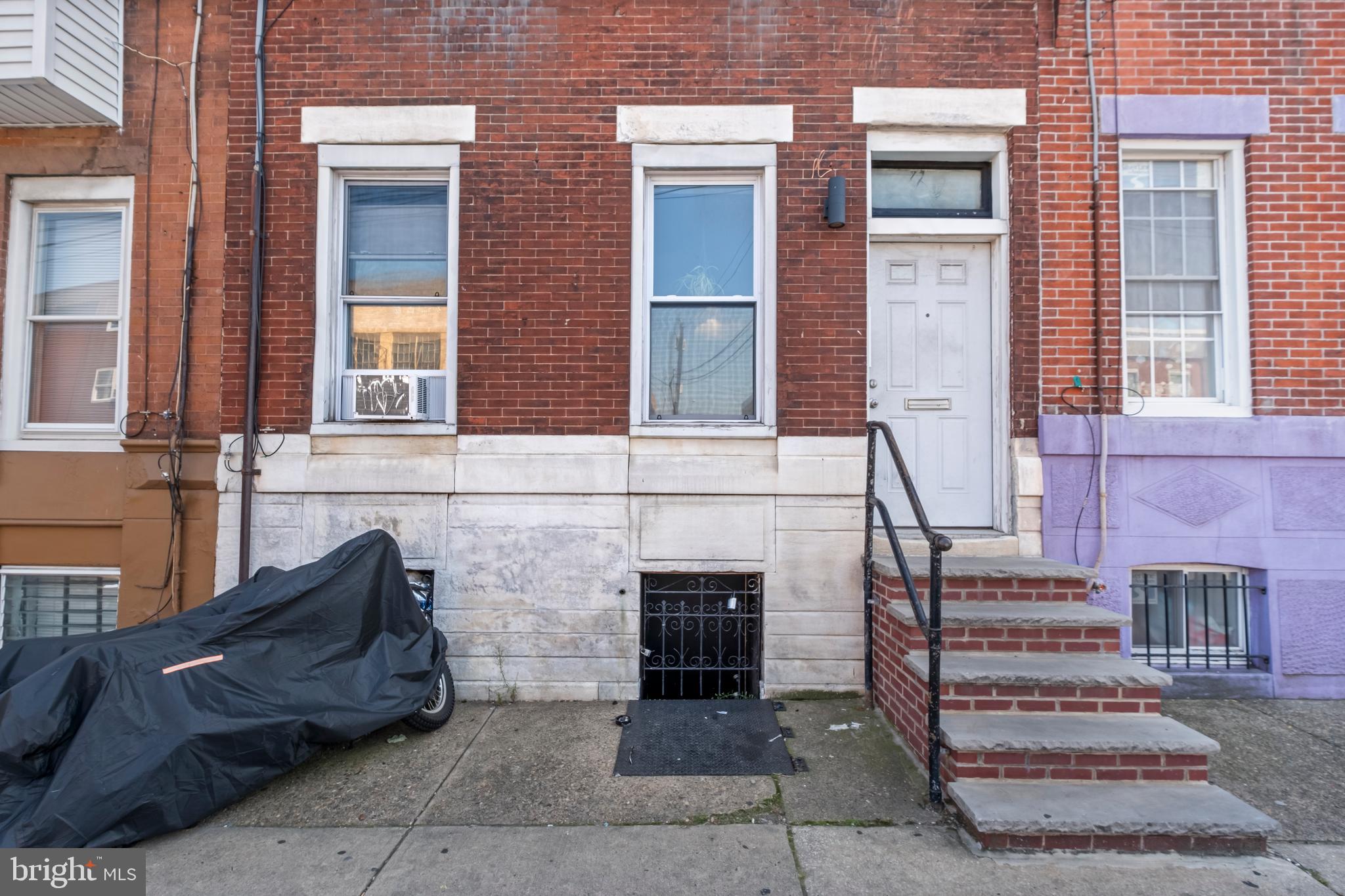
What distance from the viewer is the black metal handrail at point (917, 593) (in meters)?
3.49

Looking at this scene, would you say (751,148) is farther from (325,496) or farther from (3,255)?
(3,255)

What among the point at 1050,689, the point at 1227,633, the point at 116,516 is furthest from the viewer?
the point at 116,516

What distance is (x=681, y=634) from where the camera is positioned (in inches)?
199

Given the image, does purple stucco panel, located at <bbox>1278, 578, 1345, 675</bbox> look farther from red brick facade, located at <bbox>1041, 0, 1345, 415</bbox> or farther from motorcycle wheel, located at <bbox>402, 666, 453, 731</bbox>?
motorcycle wheel, located at <bbox>402, 666, 453, 731</bbox>

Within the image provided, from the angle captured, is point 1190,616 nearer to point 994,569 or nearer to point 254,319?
point 994,569

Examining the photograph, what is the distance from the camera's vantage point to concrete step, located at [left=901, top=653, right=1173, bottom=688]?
3.62 m

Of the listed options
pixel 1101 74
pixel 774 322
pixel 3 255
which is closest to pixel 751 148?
pixel 774 322

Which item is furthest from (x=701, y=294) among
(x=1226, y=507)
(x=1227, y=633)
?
(x=1227, y=633)

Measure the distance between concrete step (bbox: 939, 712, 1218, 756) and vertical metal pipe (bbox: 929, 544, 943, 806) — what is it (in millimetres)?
63

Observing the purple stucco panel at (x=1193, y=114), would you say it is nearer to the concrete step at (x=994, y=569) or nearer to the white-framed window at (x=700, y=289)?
the white-framed window at (x=700, y=289)

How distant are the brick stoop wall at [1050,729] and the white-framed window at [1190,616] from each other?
1206 mm

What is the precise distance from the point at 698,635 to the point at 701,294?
252 cm

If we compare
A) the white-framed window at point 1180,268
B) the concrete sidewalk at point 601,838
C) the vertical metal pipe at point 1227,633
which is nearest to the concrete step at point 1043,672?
the concrete sidewalk at point 601,838

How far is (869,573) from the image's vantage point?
15.6 feet
